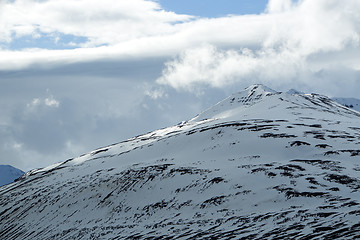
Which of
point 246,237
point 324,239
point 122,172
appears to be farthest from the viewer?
point 122,172

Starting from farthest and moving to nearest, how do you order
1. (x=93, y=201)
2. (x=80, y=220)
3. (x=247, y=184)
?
(x=93, y=201) → (x=80, y=220) → (x=247, y=184)

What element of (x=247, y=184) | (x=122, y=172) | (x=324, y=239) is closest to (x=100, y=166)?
(x=122, y=172)

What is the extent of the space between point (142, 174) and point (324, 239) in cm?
4930

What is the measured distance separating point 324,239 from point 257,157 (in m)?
46.5

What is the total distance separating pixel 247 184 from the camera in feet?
190

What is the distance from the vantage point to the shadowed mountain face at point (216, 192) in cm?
4028

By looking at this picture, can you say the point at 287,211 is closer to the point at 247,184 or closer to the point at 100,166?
the point at 247,184

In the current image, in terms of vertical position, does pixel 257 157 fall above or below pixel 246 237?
above

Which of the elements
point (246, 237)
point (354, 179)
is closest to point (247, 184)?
point (354, 179)

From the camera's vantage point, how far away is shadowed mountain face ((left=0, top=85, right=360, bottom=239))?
40281mm

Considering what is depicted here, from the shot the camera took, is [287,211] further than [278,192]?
No

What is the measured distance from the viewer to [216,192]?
5803 centimetres

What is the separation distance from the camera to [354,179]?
53875 mm

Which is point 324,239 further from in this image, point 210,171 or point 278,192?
point 210,171
